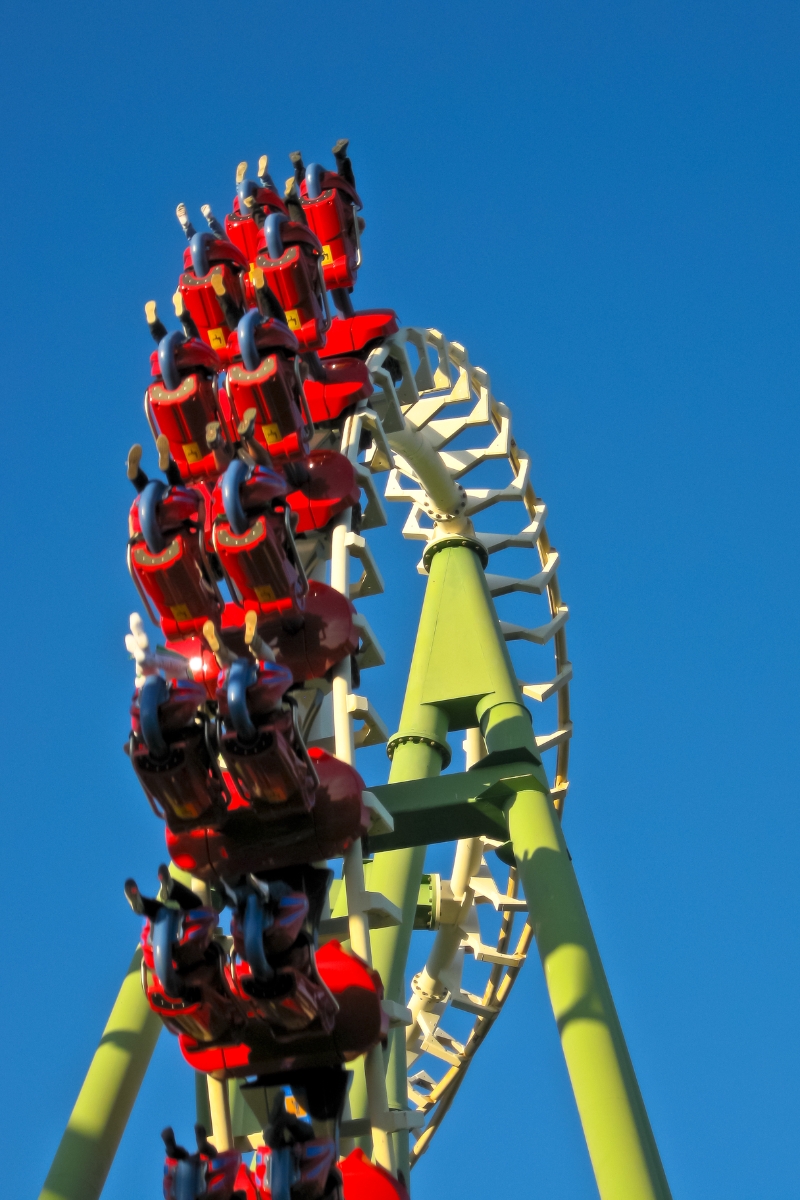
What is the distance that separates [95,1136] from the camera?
6387mm

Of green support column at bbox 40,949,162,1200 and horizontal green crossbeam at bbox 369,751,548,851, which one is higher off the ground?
horizontal green crossbeam at bbox 369,751,548,851

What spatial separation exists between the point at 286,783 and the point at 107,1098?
1716 millimetres

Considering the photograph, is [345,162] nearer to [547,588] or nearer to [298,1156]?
[547,588]

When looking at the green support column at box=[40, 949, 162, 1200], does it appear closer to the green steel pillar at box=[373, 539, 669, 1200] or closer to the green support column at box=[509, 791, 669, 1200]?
the green steel pillar at box=[373, 539, 669, 1200]

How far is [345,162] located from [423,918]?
19.5 ft

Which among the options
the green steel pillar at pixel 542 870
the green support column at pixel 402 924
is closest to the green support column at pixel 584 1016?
the green steel pillar at pixel 542 870

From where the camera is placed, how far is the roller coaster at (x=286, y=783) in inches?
222

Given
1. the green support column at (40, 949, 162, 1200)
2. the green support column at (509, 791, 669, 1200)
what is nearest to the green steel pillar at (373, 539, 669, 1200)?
the green support column at (509, 791, 669, 1200)

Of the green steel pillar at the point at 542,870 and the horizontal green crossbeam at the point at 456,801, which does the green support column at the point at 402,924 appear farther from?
the horizontal green crossbeam at the point at 456,801

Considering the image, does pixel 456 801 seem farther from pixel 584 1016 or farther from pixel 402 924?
pixel 584 1016

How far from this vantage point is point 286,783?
601 cm

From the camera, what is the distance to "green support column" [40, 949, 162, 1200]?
6.21 meters

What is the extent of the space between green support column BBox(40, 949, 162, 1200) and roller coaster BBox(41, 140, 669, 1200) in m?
0.01

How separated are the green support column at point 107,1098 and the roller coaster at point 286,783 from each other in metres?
0.01
